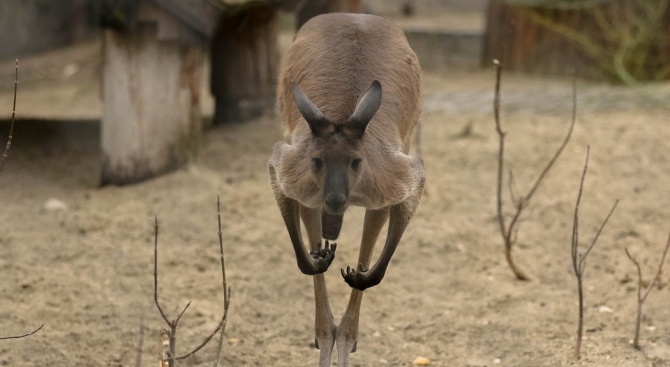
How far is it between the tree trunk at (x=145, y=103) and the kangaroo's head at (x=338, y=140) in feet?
10.1

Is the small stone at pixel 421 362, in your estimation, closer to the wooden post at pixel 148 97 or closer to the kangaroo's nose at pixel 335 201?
the kangaroo's nose at pixel 335 201

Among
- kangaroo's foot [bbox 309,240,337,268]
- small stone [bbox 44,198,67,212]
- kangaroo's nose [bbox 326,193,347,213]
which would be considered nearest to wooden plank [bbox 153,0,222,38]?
small stone [bbox 44,198,67,212]

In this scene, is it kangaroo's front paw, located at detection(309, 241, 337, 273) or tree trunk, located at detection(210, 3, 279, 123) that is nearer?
kangaroo's front paw, located at detection(309, 241, 337, 273)

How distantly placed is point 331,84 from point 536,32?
267 inches

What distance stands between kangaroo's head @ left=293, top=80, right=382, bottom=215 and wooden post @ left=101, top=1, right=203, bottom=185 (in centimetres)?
305

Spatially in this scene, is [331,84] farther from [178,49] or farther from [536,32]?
[536,32]

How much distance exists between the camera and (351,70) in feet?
13.6

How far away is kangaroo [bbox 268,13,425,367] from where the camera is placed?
11.8ft

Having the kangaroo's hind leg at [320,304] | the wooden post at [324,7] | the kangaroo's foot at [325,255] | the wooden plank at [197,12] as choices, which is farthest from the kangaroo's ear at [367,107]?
the wooden post at [324,7]

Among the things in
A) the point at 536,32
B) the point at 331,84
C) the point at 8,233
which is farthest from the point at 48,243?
the point at 536,32

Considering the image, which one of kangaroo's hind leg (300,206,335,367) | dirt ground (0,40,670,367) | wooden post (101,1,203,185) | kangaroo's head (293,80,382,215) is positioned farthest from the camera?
wooden post (101,1,203,185)

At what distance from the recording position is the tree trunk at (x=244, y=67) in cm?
785

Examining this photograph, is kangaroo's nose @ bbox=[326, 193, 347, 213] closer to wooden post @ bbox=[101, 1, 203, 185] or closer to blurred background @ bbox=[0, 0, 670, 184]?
blurred background @ bbox=[0, 0, 670, 184]

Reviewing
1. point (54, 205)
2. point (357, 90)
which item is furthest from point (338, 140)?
point (54, 205)
